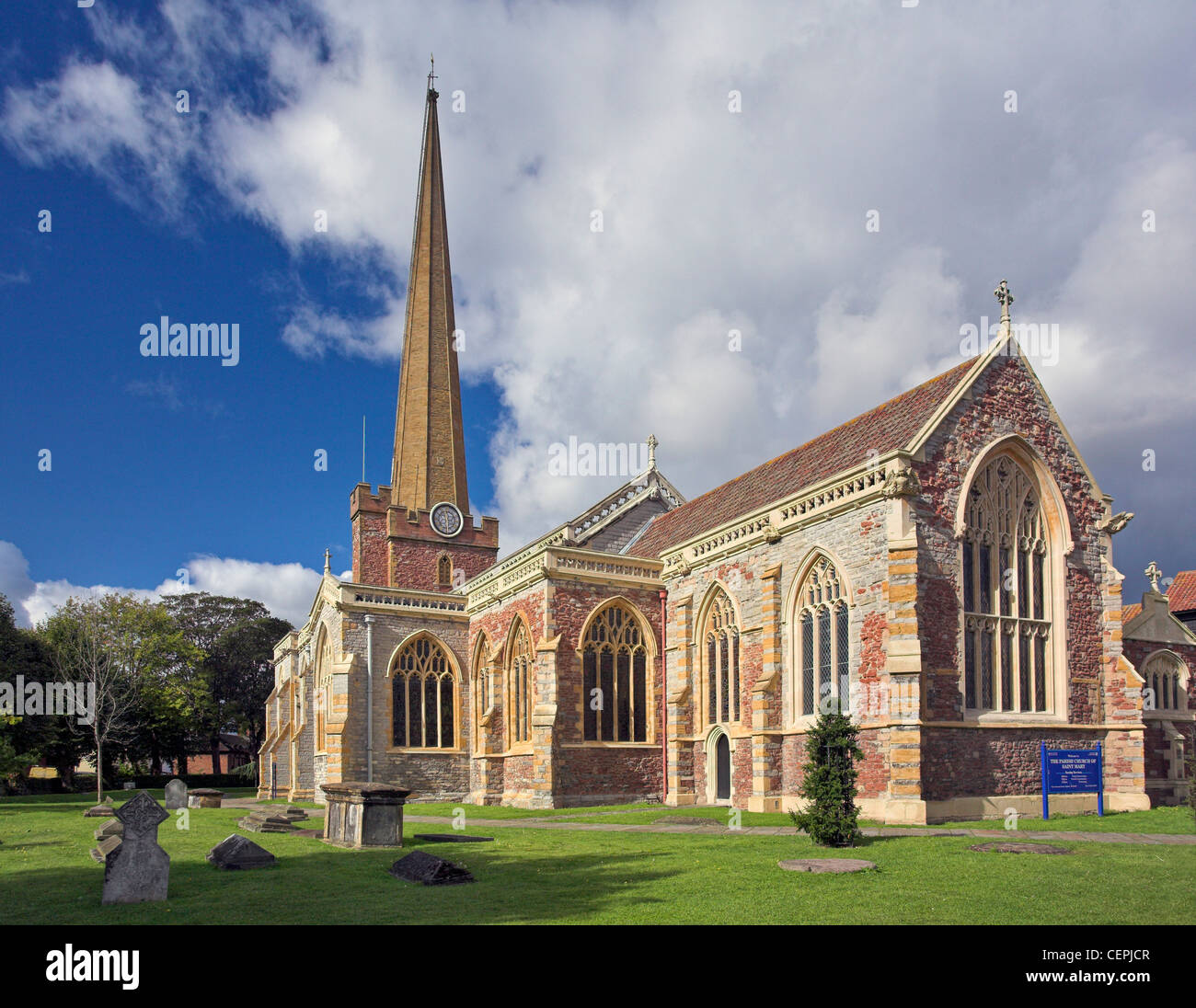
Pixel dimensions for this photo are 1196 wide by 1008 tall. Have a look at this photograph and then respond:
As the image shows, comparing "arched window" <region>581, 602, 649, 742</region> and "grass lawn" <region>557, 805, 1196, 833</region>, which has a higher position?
"arched window" <region>581, 602, 649, 742</region>

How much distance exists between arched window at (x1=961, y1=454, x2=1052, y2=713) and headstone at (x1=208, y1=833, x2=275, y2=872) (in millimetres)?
14461

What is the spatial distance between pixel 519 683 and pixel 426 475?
1616cm

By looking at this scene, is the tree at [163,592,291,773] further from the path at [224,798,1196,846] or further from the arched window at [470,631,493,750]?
the path at [224,798,1196,846]

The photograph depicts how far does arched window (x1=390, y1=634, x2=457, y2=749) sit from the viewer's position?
3112cm

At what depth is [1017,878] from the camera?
10.4m

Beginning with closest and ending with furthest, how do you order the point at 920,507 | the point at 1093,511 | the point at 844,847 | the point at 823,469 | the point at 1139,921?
the point at 1139,921 < the point at 844,847 < the point at 920,507 < the point at 1093,511 < the point at 823,469

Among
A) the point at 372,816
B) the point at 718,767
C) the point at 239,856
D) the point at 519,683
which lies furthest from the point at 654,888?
the point at 519,683

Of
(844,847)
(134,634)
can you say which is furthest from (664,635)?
(134,634)

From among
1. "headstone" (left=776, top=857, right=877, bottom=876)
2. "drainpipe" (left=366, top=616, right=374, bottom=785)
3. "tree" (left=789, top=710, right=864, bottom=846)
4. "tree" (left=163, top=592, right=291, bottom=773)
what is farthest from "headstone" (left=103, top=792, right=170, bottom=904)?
"tree" (left=163, top=592, right=291, bottom=773)

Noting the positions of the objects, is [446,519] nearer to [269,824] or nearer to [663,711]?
[663,711]

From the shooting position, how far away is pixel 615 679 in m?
27.4

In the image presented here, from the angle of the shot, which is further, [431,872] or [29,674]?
[29,674]
